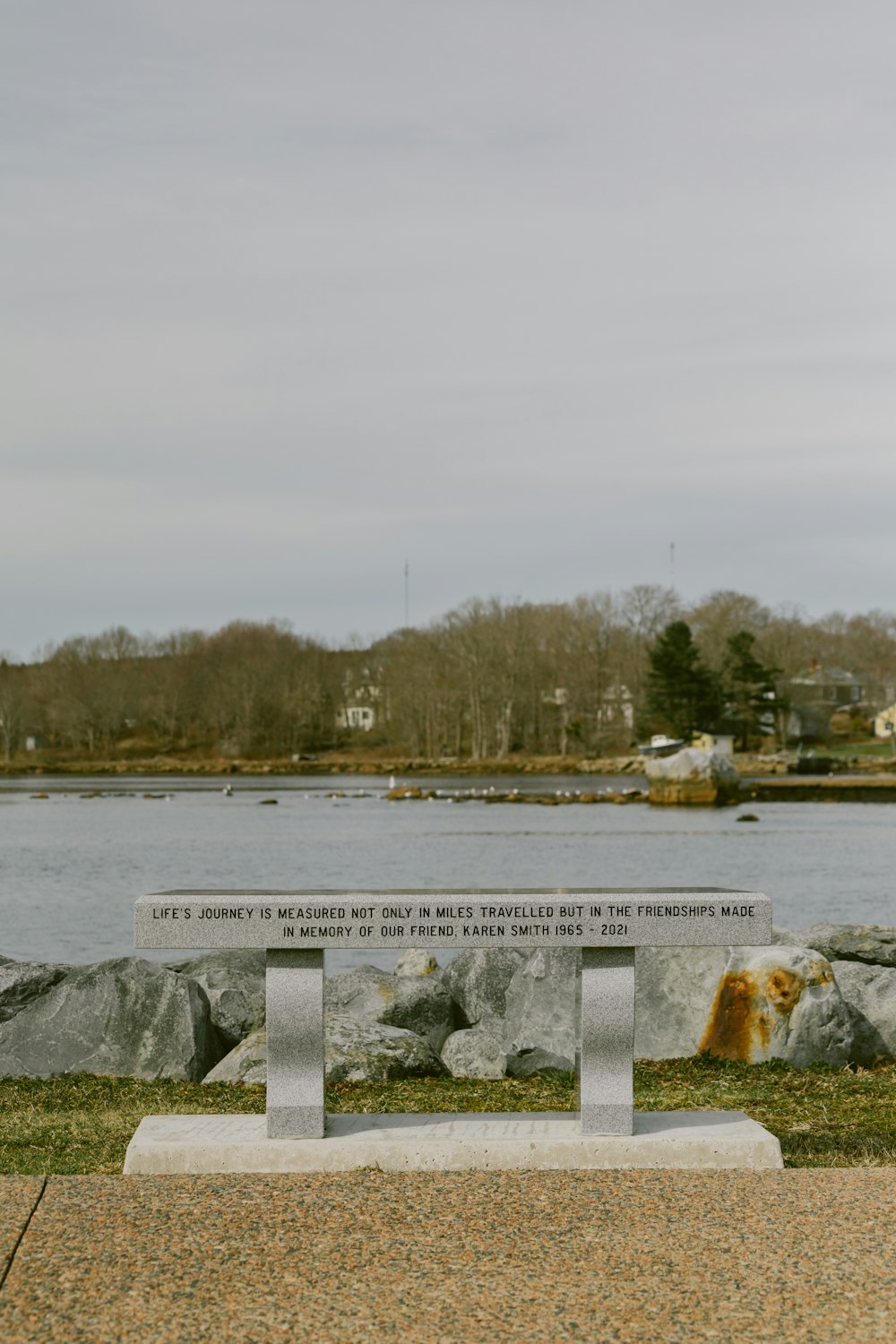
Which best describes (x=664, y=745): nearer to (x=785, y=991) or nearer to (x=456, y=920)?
(x=785, y=991)

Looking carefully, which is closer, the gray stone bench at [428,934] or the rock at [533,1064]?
the gray stone bench at [428,934]

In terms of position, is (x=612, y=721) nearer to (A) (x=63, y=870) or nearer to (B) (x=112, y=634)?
(B) (x=112, y=634)

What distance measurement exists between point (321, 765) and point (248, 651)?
23805 millimetres

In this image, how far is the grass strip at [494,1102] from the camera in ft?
23.4

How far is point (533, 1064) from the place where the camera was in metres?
10.3

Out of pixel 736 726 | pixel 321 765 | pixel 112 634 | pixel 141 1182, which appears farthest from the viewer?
pixel 112 634

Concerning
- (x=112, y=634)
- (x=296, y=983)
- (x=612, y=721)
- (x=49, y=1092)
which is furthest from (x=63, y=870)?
(x=112, y=634)

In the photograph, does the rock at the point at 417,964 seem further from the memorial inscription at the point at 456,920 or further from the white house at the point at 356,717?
the white house at the point at 356,717

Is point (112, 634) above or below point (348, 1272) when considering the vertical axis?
above

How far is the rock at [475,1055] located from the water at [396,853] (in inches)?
457

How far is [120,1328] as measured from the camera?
179 inches

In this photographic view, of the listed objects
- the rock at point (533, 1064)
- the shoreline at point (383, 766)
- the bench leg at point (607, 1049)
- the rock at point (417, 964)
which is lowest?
the shoreline at point (383, 766)

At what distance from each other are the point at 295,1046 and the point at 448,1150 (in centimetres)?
73

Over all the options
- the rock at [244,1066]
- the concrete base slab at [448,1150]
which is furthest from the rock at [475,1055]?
the concrete base slab at [448,1150]
